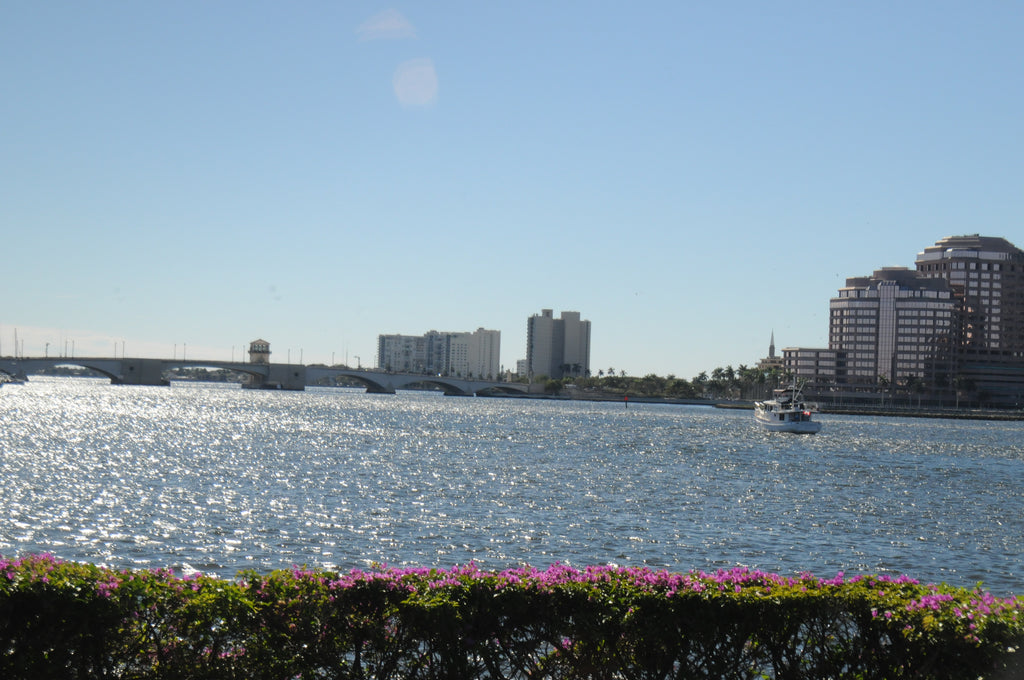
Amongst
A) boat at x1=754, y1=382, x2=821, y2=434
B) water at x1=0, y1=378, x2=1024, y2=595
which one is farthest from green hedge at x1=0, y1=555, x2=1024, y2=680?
boat at x1=754, y1=382, x2=821, y2=434

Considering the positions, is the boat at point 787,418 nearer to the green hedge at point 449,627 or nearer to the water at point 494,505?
the water at point 494,505

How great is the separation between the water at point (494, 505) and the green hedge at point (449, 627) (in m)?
15.1

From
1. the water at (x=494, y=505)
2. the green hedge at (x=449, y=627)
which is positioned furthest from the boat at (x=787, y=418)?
the green hedge at (x=449, y=627)

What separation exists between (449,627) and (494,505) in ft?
106

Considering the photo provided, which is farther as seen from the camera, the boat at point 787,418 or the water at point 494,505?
the boat at point 787,418

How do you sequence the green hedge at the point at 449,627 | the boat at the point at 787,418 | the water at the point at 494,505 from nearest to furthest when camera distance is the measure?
the green hedge at the point at 449,627 < the water at the point at 494,505 < the boat at the point at 787,418

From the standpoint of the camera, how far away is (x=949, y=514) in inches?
1876

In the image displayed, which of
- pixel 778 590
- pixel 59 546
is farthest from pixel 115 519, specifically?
pixel 778 590

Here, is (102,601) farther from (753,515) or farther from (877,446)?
(877,446)

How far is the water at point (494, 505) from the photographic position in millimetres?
30078

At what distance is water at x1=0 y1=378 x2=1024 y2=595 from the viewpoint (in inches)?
1184

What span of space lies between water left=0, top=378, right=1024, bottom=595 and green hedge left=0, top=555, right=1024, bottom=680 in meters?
15.1

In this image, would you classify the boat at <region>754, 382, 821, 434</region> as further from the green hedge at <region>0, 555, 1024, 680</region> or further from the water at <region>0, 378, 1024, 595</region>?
the green hedge at <region>0, 555, 1024, 680</region>

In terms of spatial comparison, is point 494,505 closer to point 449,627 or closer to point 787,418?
point 449,627
